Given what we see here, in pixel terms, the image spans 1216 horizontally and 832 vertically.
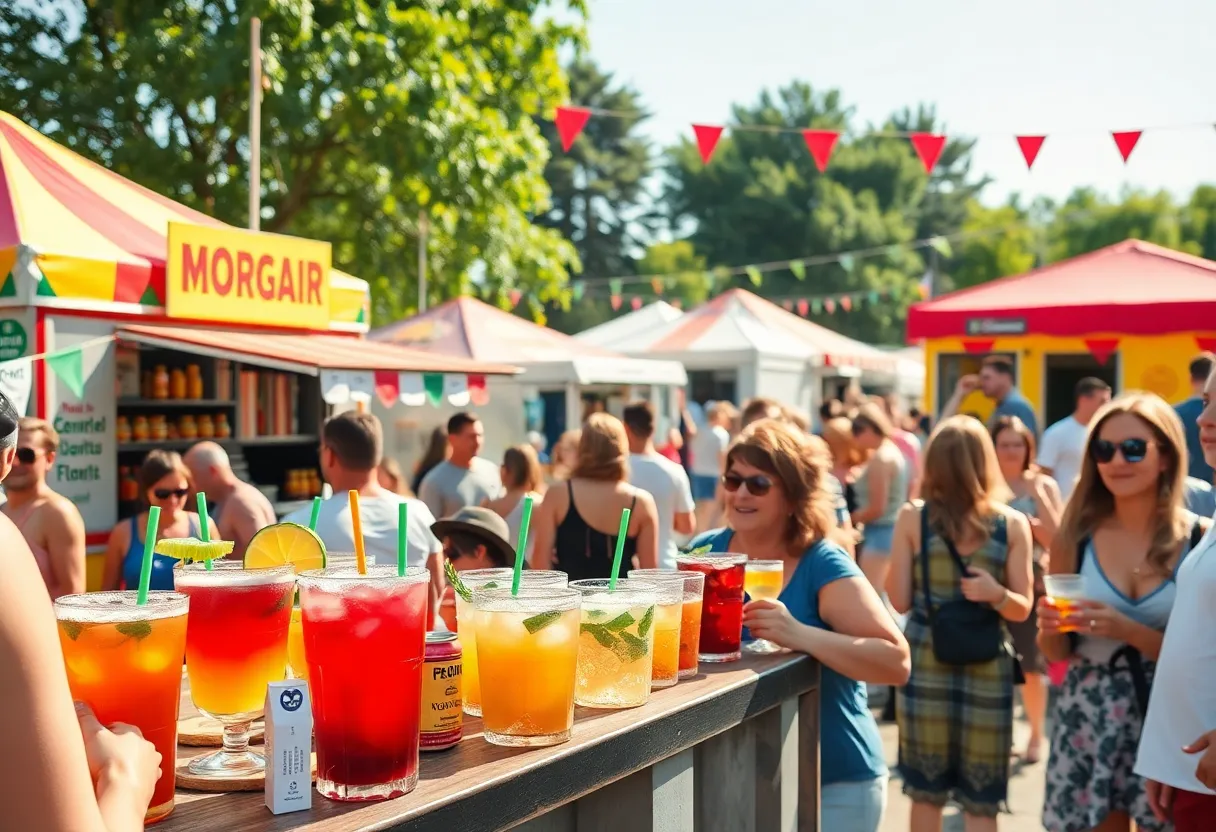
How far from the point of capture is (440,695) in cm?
149

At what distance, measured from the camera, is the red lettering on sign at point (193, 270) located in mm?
7070

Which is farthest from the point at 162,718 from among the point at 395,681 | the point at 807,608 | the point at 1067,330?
the point at 1067,330

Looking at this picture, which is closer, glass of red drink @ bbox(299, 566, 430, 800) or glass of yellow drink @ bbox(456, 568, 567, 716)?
glass of red drink @ bbox(299, 566, 430, 800)

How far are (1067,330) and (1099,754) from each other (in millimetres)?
7664

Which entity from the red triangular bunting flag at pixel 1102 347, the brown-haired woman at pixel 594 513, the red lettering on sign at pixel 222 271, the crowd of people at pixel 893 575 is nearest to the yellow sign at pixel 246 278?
the red lettering on sign at pixel 222 271

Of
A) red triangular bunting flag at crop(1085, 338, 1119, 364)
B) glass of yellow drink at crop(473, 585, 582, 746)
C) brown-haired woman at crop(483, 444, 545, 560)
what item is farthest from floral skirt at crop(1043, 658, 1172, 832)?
red triangular bunting flag at crop(1085, 338, 1119, 364)

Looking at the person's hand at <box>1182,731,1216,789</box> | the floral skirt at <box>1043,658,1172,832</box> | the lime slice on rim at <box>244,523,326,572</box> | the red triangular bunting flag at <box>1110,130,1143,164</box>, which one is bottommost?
the floral skirt at <box>1043,658,1172,832</box>

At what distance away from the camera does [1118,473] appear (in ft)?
10.7

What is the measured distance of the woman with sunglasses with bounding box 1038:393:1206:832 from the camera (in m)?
3.13

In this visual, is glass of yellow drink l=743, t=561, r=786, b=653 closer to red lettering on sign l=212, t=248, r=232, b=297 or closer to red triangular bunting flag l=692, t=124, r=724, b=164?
red lettering on sign l=212, t=248, r=232, b=297

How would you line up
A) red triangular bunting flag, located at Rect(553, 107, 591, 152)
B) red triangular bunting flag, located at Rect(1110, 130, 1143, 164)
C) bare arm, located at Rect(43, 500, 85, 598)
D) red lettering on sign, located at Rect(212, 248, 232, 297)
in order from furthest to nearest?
1. red triangular bunting flag, located at Rect(553, 107, 591, 152)
2. red triangular bunting flag, located at Rect(1110, 130, 1143, 164)
3. red lettering on sign, located at Rect(212, 248, 232, 297)
4. bare arm, located at Rect(43, 500, 85, 598)

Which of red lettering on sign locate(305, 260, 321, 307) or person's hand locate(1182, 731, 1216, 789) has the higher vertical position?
red lettering on sign locate(305, 260, 321, 307)

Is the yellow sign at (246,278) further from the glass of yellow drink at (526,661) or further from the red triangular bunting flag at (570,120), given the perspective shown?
the glass of yellow drink at (526,661)

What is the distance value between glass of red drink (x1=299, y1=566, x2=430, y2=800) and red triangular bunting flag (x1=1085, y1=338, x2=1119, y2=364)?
10125 mm
